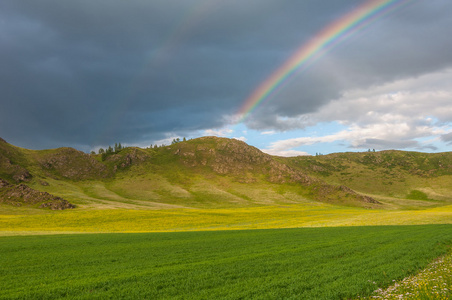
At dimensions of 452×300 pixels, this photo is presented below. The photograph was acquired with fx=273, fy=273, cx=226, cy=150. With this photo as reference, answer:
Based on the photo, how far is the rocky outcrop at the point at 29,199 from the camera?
113 metres

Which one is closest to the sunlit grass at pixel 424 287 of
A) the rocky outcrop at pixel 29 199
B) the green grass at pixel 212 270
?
the green grass at pixel 212 270

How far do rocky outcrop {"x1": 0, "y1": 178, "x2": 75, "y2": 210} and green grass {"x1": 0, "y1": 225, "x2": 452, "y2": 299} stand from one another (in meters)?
91.6

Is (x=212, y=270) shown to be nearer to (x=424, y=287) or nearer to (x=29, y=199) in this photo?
(x=424, y=287)

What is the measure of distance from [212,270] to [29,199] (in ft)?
430

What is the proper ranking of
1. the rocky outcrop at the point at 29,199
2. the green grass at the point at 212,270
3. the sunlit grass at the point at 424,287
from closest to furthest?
the sunlit grass at the point at 424,287 → the green grass at the point at 212,270 → the rocky outcrop at the point at 29,199

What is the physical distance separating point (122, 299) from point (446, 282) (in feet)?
60.6

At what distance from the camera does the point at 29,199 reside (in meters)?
120

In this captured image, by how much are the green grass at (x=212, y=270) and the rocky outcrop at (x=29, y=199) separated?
91.6 meters

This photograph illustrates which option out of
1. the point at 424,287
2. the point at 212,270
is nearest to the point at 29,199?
the point at 212,270

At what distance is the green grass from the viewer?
1584 centimetres

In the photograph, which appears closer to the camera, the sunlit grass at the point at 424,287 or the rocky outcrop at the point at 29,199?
the sunlit grass at the point at 424,287

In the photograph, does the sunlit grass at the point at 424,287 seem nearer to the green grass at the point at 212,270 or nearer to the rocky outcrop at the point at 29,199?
the green grass at the point at 212,270

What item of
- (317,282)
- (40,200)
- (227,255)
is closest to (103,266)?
(227,255)

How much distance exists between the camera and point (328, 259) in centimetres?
2386
